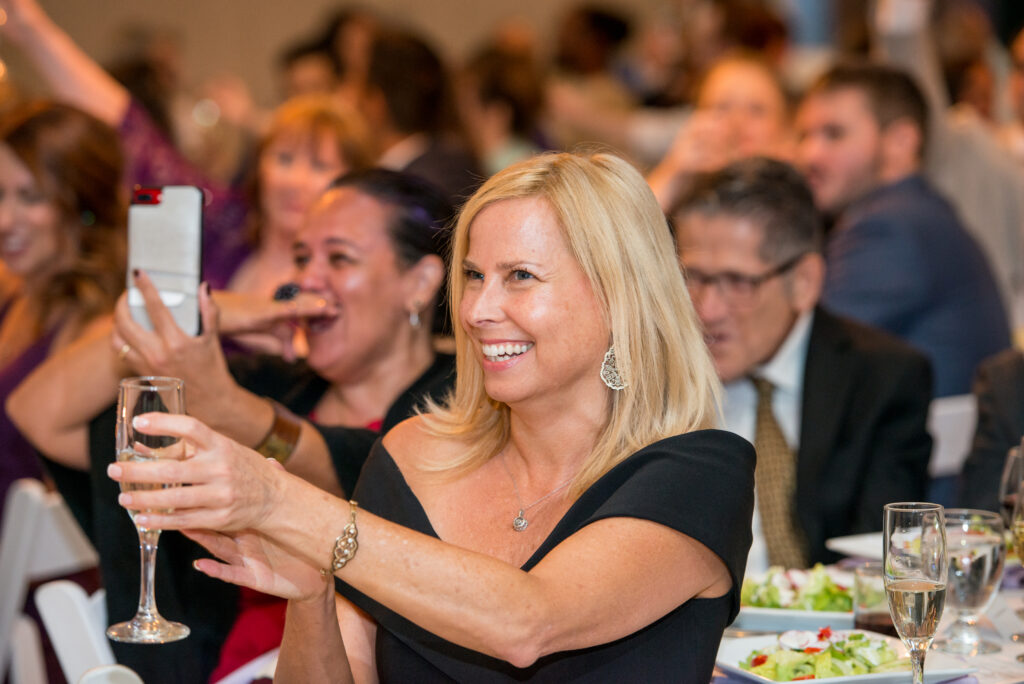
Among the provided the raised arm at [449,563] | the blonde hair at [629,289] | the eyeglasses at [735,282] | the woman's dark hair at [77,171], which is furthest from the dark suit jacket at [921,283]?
the raised arm at [449,563]

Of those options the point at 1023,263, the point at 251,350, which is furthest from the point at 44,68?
the point at 1023,263

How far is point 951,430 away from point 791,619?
1523 millimetres

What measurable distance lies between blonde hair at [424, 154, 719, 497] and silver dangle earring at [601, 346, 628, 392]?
0.06 feet

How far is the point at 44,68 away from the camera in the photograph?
474cm

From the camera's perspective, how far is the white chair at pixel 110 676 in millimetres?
1771

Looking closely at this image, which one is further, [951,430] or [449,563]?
[951,430]

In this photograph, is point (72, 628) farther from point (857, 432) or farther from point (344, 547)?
point (857, 432)

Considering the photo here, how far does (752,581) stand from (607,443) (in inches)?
20.9

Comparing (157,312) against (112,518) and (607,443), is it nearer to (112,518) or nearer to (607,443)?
(112,518)

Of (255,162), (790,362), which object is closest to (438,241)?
(790,362)

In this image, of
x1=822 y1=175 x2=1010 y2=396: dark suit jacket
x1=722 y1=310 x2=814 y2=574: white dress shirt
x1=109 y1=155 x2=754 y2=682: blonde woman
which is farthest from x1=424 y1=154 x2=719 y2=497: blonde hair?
x1=822 y1=175 x2=1010 y2=396: dark suit jacket

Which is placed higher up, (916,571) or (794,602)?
(916,571)

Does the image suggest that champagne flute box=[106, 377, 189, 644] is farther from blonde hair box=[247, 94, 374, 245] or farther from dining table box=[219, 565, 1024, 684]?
blonde hair box=[247, 94, 374, 245]

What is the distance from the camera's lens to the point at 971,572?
207 cm
